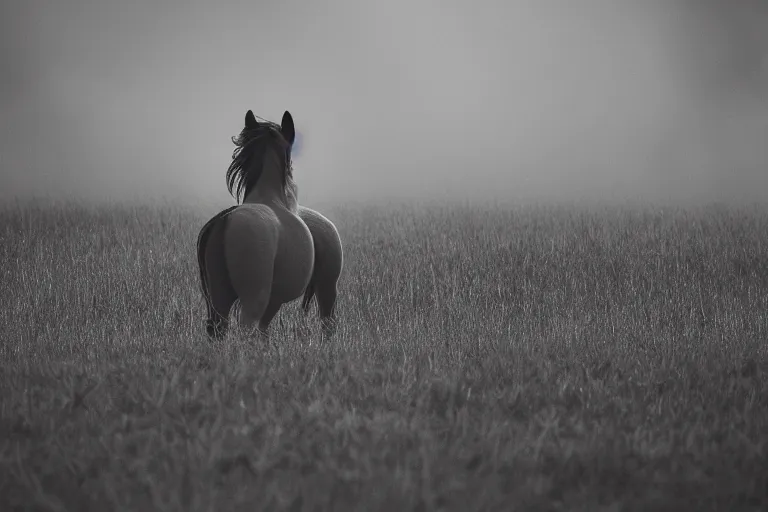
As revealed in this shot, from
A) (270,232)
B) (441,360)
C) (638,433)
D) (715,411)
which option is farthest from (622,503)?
(270,232)

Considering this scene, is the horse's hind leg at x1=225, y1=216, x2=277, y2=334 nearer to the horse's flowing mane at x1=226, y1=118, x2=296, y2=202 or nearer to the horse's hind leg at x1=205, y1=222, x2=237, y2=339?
the horse's hind leg at x1=205, y1=222, x2=237, y2=339

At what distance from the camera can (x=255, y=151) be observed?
5.77m

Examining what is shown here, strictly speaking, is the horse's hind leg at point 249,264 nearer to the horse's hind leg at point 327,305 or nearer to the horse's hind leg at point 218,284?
the horse's hind leg at point 218,284

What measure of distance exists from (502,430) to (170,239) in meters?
9.80

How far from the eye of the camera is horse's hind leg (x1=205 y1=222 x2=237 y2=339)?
5.23 metres

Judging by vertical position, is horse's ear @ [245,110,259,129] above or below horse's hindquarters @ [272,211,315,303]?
above

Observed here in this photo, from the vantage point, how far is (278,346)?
5465mm

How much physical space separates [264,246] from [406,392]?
5.20 feet

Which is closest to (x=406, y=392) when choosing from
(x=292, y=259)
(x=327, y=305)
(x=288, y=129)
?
(x=292, y=259)

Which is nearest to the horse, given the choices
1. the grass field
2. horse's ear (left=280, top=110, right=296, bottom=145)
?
horse's ear (left=280, top=110, right=296, bottom=145)

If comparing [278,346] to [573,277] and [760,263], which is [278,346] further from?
[760,263]

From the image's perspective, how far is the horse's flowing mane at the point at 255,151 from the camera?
Answer: 577 cm

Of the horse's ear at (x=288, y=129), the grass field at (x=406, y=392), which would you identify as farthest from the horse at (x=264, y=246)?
the grass field at (x=406, y=392)

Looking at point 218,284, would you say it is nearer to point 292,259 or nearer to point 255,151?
point 292,259
